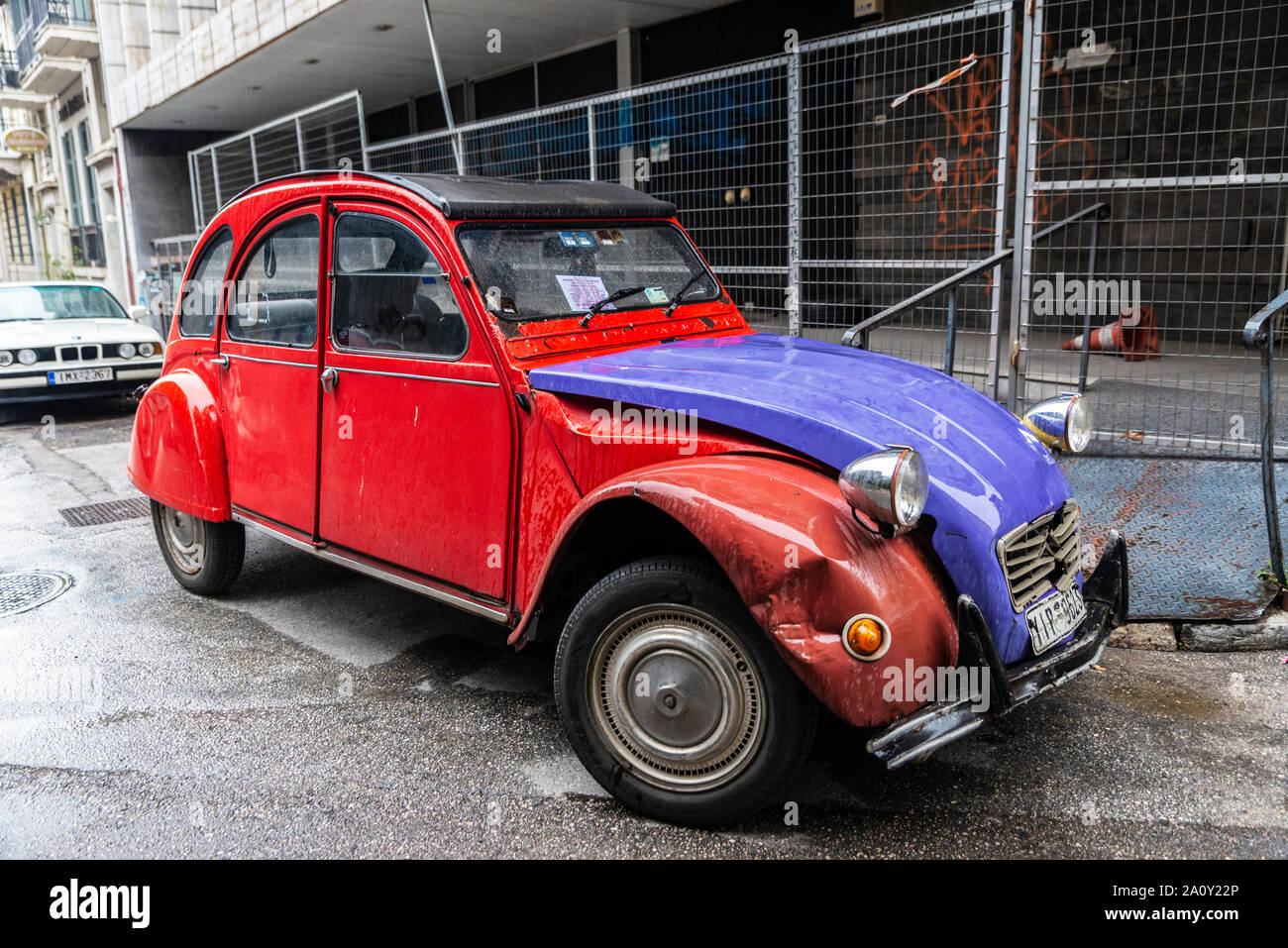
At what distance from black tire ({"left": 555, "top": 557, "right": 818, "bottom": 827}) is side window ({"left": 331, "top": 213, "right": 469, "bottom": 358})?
4.05 feet

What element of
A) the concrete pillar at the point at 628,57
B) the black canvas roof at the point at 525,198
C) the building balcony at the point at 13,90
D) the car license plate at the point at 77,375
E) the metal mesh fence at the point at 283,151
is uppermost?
the building balcony at the point at 13,90

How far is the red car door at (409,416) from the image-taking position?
346cm

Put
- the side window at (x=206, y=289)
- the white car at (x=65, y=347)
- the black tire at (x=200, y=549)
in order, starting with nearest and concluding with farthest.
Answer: the side window at (x=206, y=289) → the black tire at (x=200, y=549) → the white car at (x=65, y=347)

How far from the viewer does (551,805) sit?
121 inches

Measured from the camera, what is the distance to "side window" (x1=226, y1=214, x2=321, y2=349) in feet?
13.6

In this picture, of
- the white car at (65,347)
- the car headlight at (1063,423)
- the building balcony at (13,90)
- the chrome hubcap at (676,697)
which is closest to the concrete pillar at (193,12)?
the white car at (65,347)

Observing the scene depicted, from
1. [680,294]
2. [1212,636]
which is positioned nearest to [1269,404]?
[1212,636]

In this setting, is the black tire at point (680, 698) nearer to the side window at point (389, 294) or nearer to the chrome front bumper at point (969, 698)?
the chrome front bumper at point (969, 698)

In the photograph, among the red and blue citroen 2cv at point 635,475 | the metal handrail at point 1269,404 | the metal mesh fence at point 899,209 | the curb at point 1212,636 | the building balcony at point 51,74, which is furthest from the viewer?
the building balcony at point 51,74

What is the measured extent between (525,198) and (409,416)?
38.9 inches

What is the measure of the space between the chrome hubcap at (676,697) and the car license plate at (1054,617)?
88 cm

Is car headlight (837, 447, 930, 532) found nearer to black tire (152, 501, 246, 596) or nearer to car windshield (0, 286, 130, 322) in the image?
black tire (152, 501, 246, 596)

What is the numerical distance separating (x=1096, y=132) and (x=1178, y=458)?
433 cm
